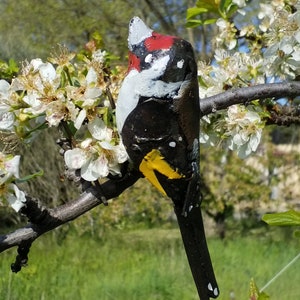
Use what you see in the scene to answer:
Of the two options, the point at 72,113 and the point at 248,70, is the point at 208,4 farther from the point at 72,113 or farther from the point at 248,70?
the point at 72,113

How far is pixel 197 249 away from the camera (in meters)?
0.78

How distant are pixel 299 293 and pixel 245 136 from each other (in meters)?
2.24

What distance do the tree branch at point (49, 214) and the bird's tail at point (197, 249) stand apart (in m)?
0.09

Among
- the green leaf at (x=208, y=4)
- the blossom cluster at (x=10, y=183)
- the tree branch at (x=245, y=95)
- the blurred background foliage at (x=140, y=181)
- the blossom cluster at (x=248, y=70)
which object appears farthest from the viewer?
the blurred background foliage at (x=140, y=181)

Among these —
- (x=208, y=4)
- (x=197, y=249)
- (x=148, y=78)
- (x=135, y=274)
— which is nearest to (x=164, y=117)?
(x=148, y=78)

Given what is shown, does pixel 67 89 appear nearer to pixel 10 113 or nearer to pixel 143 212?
pixel 10 113

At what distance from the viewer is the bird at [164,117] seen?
29.0 inches

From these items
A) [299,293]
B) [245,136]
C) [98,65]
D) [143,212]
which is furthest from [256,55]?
[143,212]

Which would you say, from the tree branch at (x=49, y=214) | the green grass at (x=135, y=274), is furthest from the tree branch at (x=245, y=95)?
the green grass at (x=135, y=274)

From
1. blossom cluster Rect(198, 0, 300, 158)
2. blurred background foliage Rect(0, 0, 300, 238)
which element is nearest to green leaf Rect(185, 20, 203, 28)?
blossom cluster Rect(198, 0, 300, 158)

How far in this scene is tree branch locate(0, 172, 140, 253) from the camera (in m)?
0.75

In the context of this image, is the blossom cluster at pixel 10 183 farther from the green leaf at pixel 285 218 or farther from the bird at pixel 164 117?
the green leaf at pixel 285 218

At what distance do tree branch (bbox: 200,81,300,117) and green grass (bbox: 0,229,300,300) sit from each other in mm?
1314

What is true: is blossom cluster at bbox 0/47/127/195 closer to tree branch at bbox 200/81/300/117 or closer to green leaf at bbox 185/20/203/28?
tree branch at bbox 200/81/300/117
